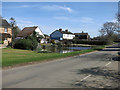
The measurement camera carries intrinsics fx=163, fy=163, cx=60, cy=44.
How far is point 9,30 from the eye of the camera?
152ft

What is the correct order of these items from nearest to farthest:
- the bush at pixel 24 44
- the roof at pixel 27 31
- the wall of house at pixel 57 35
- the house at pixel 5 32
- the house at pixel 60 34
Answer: the bush at pixel 24 44, the house at pixel 5 32, the roof at pixel 27 31, the house at pixel 60 34, the wall of house at pixel 57 35

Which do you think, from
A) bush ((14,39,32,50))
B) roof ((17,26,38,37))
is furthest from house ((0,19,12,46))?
roof ((17,26,38,37))

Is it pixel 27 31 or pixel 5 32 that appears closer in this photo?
pixel 5 32

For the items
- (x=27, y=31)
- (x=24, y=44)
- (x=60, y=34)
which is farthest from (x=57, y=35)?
(x=24, y=44)

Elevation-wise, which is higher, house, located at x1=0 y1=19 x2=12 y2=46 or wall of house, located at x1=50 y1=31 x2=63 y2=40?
wall of house, located at x1=50 y1=31 x2=63 y2=40

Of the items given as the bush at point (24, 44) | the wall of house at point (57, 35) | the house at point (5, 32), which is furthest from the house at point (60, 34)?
the bush at point (24, 44)

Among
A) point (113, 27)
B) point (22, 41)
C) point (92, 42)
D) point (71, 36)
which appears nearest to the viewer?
point (22, 41)

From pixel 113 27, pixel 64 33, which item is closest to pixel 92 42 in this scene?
pixel 113 27

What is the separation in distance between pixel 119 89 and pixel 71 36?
104721mm

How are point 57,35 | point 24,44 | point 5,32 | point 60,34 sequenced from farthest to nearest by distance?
point 57,35 < point 60,34 < point 5,32 < point 24,44

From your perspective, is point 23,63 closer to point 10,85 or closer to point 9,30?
point 10,85

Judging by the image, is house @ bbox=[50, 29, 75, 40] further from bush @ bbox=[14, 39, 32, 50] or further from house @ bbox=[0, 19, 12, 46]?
bush @ bbox=[14, 39, 32, 50]

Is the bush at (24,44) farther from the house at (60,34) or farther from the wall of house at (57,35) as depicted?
the wall of house at (57,35)

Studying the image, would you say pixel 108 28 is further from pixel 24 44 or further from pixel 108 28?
pixel 24 44
